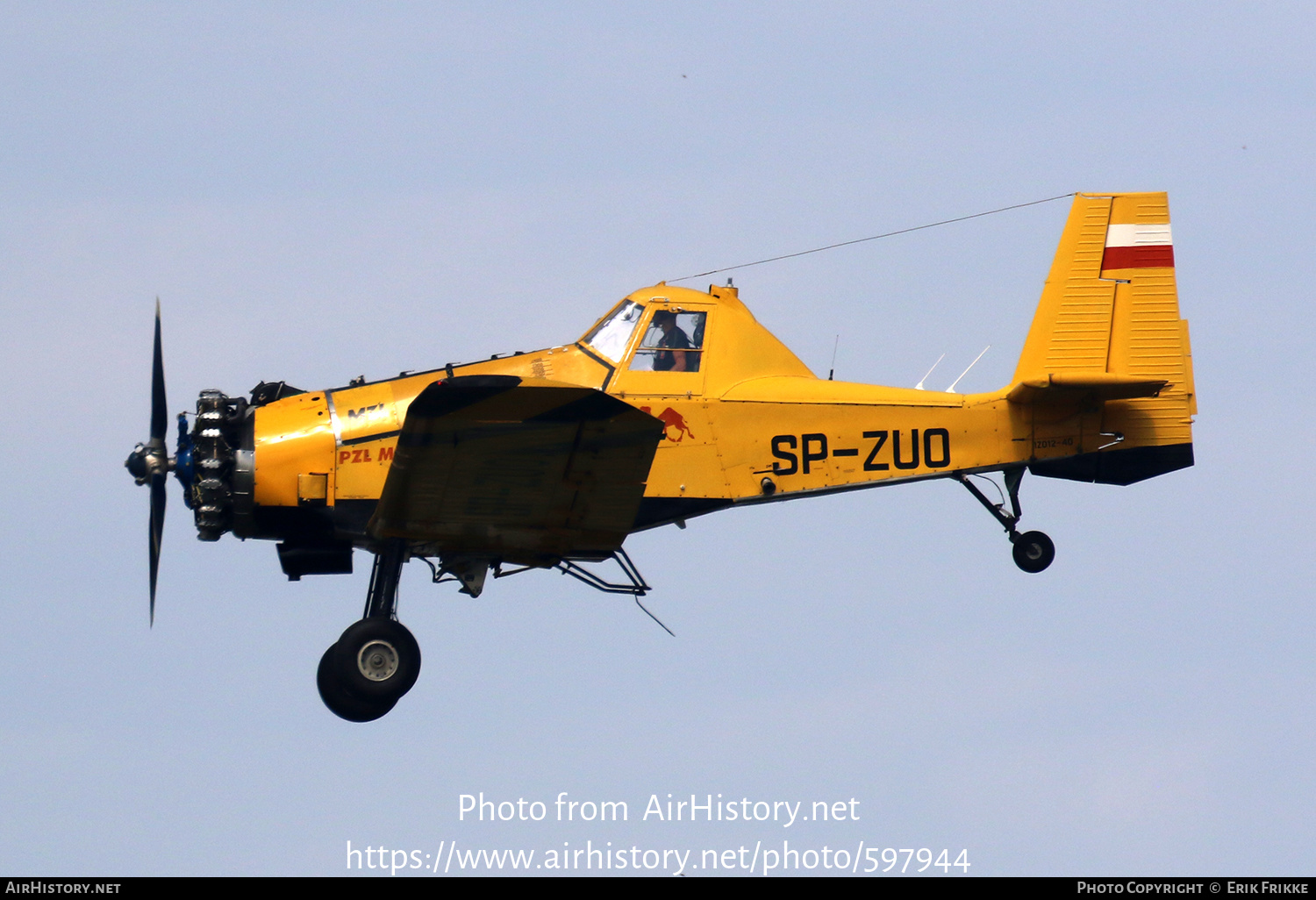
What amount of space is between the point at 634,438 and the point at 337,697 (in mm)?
3720

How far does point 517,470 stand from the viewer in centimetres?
1806

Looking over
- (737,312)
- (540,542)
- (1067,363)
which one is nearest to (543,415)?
(540,542)

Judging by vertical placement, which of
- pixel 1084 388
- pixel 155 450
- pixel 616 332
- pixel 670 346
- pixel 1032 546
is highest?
pixel 616 332

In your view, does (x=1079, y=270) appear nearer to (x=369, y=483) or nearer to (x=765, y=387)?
(x=765, y=387)

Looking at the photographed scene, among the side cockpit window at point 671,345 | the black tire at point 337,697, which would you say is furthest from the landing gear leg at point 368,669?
the side cockpit window at point 671,345

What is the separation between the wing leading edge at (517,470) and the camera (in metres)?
16.9

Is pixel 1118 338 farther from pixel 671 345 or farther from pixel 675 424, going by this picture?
pixel 675 424

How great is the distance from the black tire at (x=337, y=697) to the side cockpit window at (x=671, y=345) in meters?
3.99

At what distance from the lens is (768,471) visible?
19.7m

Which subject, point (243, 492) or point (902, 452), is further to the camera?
point (902, 452)

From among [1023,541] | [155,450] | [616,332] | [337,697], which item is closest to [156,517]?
[155,450]

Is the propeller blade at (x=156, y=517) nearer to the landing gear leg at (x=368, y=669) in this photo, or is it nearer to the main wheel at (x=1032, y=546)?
the landing gear leg at (x=368, y=669)
